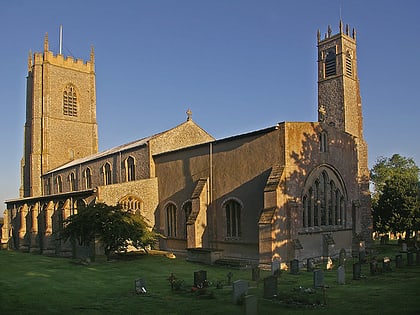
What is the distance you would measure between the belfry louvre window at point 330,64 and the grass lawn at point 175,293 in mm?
33353

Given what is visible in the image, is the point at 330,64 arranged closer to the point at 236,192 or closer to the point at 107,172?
the point at 107,172

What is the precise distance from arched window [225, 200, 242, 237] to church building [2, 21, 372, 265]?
68 millimetres

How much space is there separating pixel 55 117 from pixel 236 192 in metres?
38.2

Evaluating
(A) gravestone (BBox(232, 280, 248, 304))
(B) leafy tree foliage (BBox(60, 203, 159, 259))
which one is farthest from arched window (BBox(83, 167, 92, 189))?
(A) gravestone (BBox(232, 280, 248, 304))

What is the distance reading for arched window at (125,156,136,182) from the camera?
128 feet

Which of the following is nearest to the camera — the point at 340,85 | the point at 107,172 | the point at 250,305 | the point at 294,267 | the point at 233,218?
the point at 250,305

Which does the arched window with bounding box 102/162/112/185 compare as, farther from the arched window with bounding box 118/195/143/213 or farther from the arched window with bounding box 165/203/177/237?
the arched window with bounding box 165/203/177/237

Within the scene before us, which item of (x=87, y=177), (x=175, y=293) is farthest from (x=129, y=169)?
(x=175, y=293)

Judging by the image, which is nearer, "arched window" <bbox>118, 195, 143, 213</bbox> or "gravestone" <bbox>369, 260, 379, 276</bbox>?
"gravestone" <bbox>369, 260, 379, 276</bbox>

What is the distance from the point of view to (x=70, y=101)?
60.5m

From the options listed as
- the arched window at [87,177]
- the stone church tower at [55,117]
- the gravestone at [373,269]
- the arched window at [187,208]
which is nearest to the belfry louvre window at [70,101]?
the stone church tower at [55,117]

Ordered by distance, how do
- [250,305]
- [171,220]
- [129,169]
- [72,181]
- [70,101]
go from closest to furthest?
[250,305] < [171,220] < [129,169] < [72,181] < [70,101]

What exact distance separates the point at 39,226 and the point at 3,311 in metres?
27.0

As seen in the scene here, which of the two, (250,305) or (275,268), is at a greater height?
(250,305)
